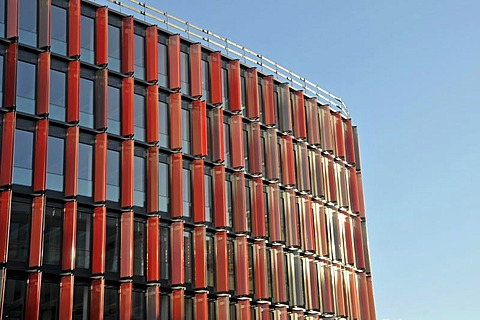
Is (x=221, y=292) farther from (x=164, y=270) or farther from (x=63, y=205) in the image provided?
(x=63, y=205)

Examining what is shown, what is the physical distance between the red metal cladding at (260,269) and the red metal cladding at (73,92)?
591 inches

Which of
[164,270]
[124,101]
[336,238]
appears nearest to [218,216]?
[164,270]

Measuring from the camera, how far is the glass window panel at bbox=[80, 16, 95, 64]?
46.8 meters

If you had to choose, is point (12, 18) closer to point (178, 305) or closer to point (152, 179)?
point (152, 179)

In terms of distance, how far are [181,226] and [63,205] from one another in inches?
297

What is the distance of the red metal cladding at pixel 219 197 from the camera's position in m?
50.3

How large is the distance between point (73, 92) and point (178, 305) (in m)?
12.9

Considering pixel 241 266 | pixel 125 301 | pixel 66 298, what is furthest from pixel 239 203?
pixel 66 298

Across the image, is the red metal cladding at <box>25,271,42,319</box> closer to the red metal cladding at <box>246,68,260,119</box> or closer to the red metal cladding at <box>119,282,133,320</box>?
the red metal cladding at <box>119,282,133,320</box>

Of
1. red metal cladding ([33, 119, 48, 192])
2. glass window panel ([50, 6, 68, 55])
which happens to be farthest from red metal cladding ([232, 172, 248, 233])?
red metal cladding ([33, 119, 48, 192])

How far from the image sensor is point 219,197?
50.8 m

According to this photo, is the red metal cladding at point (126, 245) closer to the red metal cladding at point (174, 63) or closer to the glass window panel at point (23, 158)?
the glass window panel at point (23, 158)

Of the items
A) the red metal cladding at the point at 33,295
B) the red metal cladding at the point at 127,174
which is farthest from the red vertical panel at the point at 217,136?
the red metal cladding at the point at 33,295

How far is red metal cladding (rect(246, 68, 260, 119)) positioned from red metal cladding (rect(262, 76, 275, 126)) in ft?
3.61
